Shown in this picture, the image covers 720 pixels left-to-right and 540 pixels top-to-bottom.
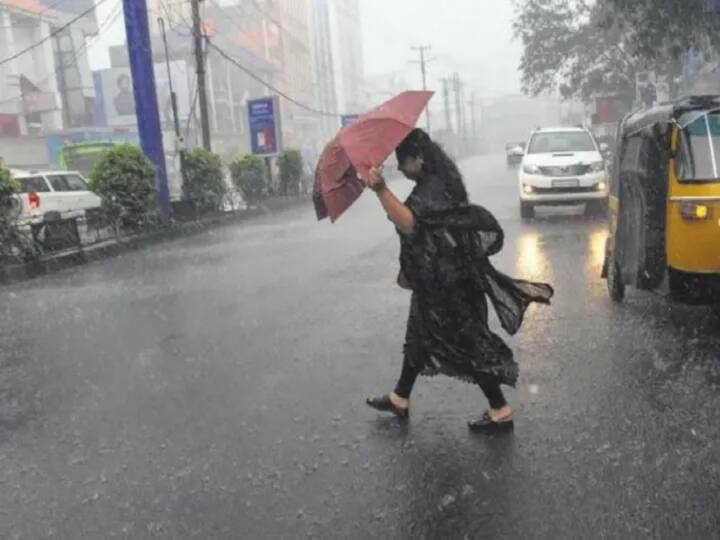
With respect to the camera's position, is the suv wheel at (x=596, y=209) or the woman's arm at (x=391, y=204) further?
the suv wheel at (x=596, y=209)

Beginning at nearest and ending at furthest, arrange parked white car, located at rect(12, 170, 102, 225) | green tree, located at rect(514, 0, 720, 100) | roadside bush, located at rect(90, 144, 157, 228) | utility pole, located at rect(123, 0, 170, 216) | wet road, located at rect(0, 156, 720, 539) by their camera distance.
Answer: wet road, located at rect(0, 156, 720, 539)
roadside bush, located at rect(90, 144, 157, 228)
utility pole, located at rect(123, 0, 170, 216)
parked white car, located at rect(12, 170, 102, 225)
green tree, located at rect(514, 0, 720, 100)

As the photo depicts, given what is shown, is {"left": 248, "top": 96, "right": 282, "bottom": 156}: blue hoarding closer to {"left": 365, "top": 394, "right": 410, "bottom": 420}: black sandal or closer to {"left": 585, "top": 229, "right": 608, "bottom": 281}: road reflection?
{"left": 585, "top": 229, "right": 608, "bottom": 281}: road reflection

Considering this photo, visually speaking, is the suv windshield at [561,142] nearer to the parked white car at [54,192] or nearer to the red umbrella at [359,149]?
the parked white car at [54,192]

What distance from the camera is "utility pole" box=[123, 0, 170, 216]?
17266 millimetres

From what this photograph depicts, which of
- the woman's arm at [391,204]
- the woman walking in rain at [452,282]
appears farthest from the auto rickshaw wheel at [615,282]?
the woman's arm at [391,204]

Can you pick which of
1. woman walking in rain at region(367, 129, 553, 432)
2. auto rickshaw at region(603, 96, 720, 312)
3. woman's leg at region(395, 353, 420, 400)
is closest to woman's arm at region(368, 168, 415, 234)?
woman walking in rain at region(367, 129, 553, 432)

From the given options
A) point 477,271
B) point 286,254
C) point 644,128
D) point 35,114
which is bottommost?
point 286,254

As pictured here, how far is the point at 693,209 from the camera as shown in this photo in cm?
539

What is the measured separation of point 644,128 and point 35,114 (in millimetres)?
47901

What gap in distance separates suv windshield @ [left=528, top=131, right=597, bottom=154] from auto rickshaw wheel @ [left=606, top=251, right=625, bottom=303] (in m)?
9.26

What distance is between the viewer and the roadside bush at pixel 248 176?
25359 mm

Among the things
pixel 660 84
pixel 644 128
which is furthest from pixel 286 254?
pixel 660 84

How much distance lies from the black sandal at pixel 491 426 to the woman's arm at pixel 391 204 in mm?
1078

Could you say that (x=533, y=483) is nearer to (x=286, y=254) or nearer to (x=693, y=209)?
(x=693, y=209)
